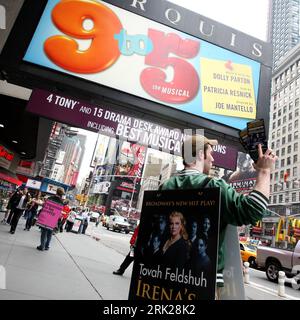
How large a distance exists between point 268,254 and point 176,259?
43.1ft

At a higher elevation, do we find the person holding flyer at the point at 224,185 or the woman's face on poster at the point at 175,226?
the person holding flyer at the point at 224,185

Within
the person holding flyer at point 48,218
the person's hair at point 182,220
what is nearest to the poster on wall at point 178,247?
the person's hair at point 182,220

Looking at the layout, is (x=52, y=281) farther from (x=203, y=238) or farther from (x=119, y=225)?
(x=119, y=225)

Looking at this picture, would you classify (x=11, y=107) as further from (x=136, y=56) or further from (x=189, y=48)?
(x=189, y=48)

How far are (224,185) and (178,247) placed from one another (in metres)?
0.46

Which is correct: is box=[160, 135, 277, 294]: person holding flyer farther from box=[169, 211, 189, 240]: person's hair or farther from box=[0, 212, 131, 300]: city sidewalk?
box=[0, 212, 131, 300]: city sidewalk

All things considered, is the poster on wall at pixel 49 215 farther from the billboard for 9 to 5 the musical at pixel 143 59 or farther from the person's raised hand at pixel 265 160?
Result: the person's raised hand at pixel 265 160

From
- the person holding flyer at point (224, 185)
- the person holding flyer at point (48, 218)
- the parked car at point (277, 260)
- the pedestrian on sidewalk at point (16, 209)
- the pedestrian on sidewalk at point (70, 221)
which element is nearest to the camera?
the person holding flyer at point (224, 185)

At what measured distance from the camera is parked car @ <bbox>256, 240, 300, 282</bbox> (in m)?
11.6

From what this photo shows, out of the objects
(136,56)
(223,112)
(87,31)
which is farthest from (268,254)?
(87,31)

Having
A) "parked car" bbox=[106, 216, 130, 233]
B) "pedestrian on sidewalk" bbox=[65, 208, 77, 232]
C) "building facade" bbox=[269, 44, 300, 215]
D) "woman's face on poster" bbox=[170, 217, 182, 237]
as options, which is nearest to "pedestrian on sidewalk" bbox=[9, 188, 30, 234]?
"pedestrian on sidewalk" bbox=[65, 208, 77, 232]

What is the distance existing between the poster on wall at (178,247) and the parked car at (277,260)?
11.7 m

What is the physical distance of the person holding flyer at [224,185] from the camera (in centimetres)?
162

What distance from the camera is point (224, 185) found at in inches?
68.1
